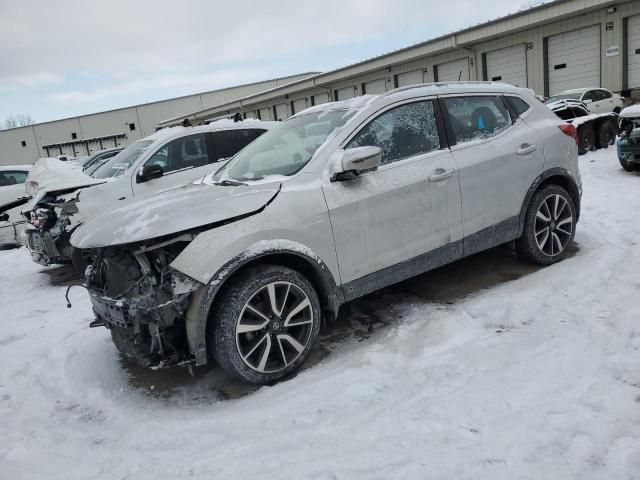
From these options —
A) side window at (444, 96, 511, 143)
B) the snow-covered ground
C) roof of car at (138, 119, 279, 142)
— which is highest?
roof of car at (138, 119, 279, 142)

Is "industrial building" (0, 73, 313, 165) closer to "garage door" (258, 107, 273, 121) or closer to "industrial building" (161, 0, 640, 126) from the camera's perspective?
"garage door" (258, 107, 273, 121)

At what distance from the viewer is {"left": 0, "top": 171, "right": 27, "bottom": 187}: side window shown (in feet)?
35.3

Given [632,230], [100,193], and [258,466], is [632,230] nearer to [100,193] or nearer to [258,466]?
[258,466]

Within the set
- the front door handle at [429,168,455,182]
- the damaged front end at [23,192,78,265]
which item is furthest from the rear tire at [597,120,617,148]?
the damaged front end at [23,192,78,265]

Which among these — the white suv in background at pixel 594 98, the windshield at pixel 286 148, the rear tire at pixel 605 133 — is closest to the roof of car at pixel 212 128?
the windshield at pixel 286 148

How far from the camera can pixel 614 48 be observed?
1656 centimetres

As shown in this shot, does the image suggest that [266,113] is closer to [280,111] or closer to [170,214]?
[280,111]

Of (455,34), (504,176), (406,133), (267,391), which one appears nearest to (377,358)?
(267,391)

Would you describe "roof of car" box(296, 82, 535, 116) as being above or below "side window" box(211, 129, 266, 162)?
above

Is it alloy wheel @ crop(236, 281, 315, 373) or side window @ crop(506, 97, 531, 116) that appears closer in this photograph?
alloy wheel @ crop(236, 281, 315, 373)

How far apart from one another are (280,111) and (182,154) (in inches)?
1105

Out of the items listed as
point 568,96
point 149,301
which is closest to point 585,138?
Answer: point 568,96

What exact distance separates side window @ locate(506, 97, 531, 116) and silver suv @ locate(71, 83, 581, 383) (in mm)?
15

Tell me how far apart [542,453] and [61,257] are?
5.98 metres
